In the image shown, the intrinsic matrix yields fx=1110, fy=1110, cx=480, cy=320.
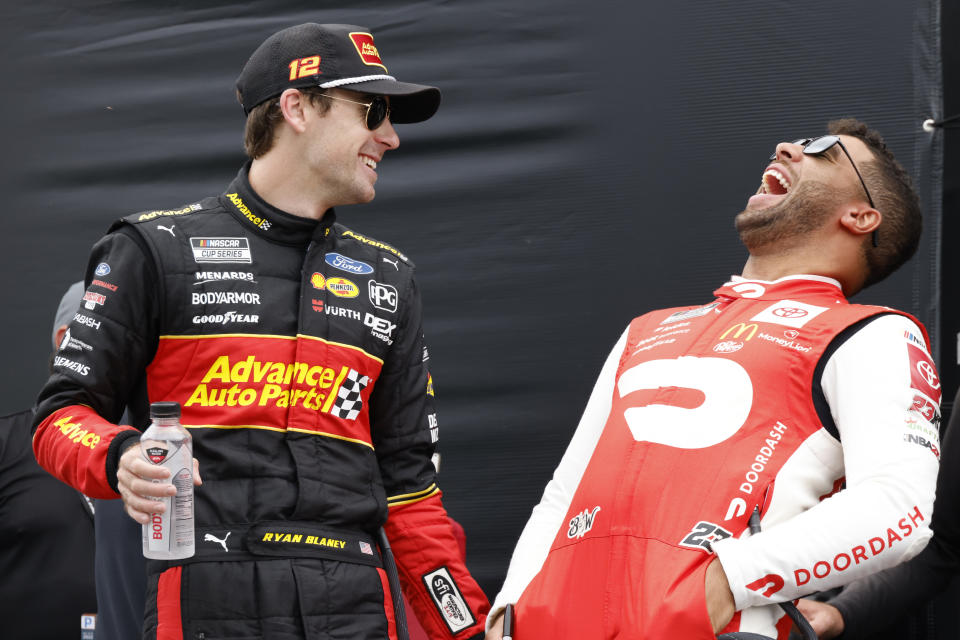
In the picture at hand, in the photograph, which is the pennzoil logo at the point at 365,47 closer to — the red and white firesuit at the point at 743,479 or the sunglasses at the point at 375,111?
the sunglasses at the point at 375,111

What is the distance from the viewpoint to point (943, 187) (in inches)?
103

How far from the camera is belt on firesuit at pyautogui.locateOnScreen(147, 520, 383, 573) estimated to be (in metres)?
1.77

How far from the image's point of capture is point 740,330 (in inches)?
74.1

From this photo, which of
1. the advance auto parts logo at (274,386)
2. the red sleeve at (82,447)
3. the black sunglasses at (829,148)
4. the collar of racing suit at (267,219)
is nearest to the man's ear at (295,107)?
the collar of racing suit at (267,219)

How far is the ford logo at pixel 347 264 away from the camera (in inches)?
78.4

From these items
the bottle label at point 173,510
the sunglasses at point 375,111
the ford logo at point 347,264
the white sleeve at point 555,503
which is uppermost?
the sunglasses at point 375,111

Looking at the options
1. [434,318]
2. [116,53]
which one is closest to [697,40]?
[434,318]

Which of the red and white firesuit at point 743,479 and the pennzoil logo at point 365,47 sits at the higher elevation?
the pennzoil logo at point 365,47

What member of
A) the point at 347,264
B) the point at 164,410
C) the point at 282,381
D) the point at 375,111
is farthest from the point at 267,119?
the point at 164,410

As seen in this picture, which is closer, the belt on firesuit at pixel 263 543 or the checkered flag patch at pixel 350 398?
the belt on firesuit at pixel 263 543

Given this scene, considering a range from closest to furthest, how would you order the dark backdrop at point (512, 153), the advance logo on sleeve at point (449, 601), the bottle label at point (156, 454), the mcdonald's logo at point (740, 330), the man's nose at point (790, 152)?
the bottle label at point (156, 454)
the mcdonald's logo at point (740, 330)
the advance logo on sleeve at point (449, 601)
the man's nose at point (790, 152)
the dark backdrop at point (512, 153)

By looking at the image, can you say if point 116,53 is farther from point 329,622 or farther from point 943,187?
point 943,187

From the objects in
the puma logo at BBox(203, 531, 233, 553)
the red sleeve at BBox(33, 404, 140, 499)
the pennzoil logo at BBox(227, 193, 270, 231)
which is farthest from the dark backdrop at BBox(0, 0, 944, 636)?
the red sleeve at BBox(33, 404, 140, 499)

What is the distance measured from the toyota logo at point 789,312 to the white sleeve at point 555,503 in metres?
0.30
